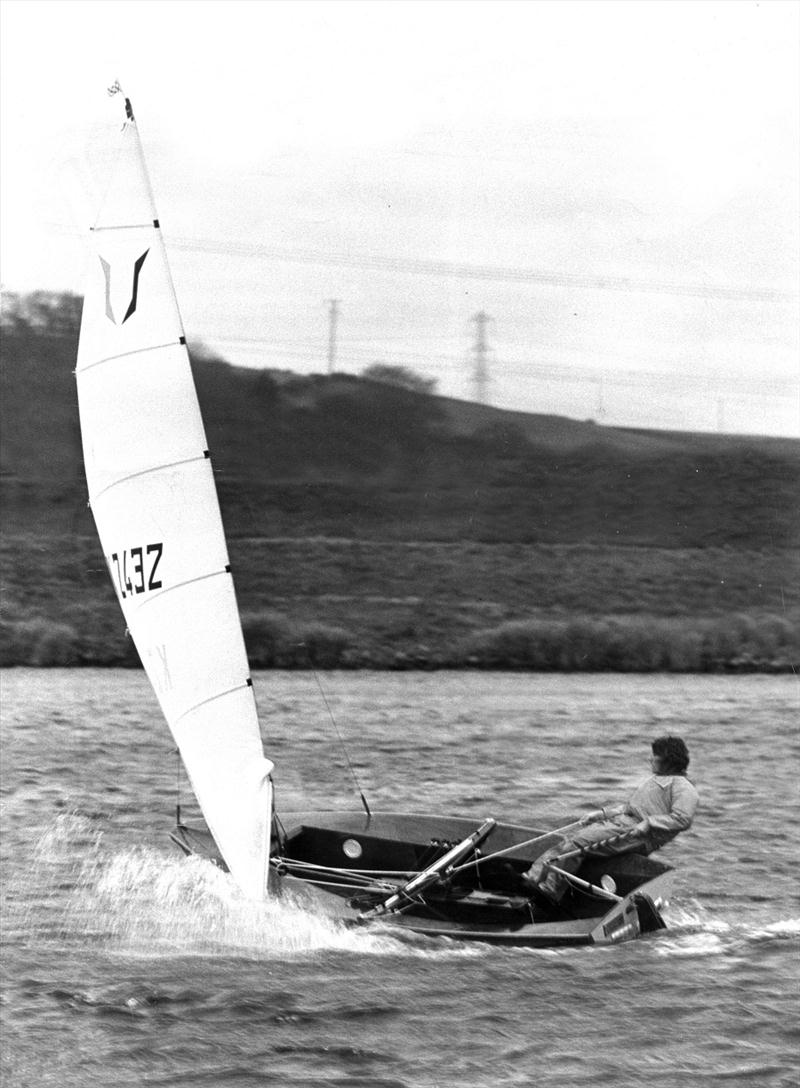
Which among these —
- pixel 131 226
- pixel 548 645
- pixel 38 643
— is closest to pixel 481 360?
pixel 548 645

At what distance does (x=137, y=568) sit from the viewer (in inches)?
276

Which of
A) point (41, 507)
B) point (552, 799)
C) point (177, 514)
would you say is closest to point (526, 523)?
point (41, 507)

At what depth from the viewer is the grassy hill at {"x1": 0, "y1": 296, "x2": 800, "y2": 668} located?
75.8ft

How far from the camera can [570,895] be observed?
673cm

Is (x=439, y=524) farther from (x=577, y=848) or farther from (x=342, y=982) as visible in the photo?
(x=342, y=982)

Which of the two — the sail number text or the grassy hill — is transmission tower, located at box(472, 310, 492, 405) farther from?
the sail number text

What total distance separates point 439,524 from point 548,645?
11.0 feet

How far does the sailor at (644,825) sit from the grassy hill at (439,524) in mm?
16149

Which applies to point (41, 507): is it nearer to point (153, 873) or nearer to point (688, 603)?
point (688, 603)

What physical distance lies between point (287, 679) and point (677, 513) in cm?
800

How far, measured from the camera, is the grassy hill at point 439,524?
75.8ft

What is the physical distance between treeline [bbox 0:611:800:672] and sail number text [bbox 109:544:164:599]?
14.7 metres

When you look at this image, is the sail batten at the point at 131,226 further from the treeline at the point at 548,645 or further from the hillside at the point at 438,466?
the hillside at the point at 438,466

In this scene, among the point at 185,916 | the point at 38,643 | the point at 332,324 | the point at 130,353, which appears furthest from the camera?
the point at 332,324
